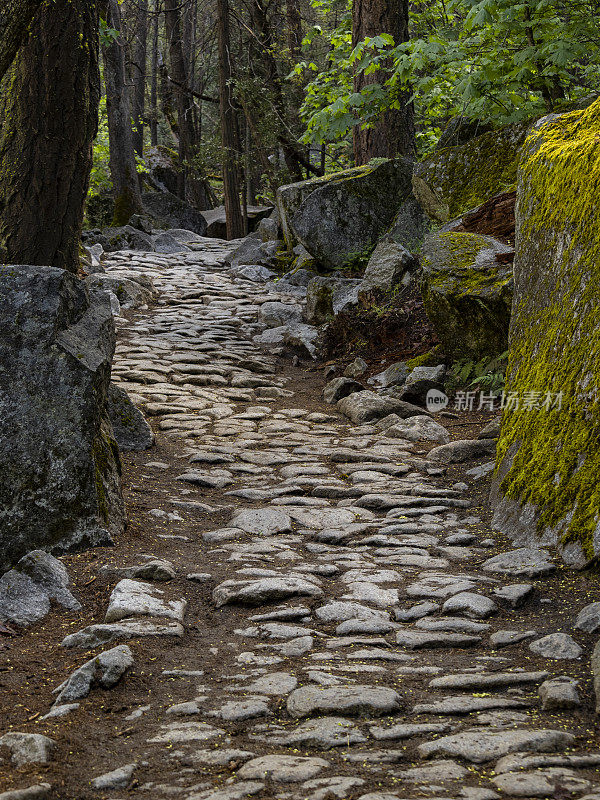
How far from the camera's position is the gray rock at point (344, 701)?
2.33 meters

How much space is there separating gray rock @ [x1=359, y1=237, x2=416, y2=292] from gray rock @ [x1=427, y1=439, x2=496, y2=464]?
164 inches

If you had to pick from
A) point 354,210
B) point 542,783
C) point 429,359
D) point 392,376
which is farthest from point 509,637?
point 354,210

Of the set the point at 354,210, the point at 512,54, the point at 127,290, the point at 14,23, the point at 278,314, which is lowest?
the point at 278,314

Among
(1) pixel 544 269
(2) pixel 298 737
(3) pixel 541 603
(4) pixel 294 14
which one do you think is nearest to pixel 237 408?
(1) pixel 544 269

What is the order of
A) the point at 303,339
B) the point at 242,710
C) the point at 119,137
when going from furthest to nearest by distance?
the point at 119,137, the point at 303,339, the point at 242,710

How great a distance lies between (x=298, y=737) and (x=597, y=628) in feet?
4.26

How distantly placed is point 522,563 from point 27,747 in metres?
2.40

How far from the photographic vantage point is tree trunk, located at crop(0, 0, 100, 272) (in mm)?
4672

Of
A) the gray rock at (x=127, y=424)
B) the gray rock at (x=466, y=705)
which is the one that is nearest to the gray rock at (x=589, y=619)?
the gray rock at (x=466, y=705)

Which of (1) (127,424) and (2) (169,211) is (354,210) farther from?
(2) (169,211)

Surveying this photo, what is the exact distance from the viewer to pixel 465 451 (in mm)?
5910

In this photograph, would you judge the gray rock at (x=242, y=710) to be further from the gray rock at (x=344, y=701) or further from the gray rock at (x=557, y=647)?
the gray rock at (x=557, y=647)

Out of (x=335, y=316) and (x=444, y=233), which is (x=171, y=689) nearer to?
(x=444, y=233)

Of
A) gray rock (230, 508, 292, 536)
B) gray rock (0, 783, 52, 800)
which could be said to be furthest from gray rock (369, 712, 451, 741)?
gray rock (230, 508, 292, 536)
